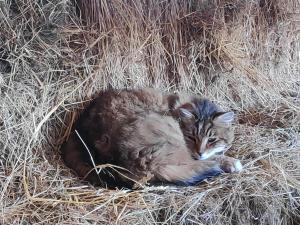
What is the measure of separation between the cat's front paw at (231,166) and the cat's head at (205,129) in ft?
0.26

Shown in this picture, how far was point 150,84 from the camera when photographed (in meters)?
2.20

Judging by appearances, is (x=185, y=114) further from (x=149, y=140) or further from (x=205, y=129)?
(x=149, y=140)

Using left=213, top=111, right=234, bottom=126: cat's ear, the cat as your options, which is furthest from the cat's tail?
left=213, top=111, right=234, bottom=126: cat's ear

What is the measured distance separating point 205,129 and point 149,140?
1.04 feet

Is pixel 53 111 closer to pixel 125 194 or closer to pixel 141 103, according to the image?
pixel 141 103

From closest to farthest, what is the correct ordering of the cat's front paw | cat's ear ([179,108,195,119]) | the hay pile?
the hay pile < the cat's front paw < cat's ear ([179,108,195,119])

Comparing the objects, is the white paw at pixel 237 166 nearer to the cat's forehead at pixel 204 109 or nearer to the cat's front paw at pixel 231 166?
the cat's front paw at pixel 231 166

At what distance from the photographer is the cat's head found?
1.87 meters

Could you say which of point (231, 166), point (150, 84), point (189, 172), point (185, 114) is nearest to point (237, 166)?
point (231, 166)

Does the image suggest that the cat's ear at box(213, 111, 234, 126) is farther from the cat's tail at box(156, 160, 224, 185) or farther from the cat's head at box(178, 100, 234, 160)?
the cat's tail at box(156, 160, 224, 185)

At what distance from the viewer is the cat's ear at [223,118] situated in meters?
1.94

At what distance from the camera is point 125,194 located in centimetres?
164

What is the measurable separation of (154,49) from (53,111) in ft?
1.97

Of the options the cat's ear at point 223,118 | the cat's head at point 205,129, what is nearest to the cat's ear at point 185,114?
the cat's head at point 205,129
